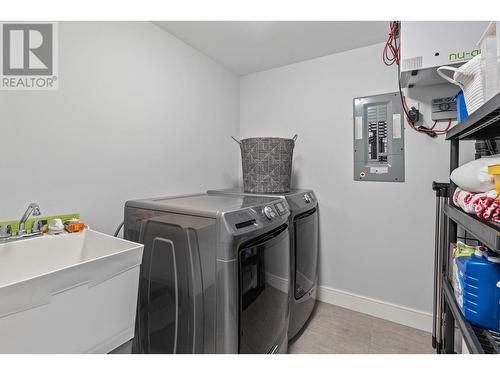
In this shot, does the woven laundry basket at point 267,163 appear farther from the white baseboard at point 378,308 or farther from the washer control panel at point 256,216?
the white baseboard at point 378,308

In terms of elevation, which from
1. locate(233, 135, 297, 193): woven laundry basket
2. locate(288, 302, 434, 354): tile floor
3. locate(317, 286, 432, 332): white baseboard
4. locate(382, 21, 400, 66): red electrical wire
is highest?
locate(382, 21, 400, 66): red electrical wire

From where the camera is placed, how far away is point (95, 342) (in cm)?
86

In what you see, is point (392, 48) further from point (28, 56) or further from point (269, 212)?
point (28, 56)

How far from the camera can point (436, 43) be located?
1.43 metres

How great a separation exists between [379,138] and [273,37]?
1205 millimetres

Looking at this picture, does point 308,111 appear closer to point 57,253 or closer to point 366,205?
point 366,205

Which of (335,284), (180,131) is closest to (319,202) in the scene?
(335,284)

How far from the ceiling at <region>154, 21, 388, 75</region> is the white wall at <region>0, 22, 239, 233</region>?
0.53 feet

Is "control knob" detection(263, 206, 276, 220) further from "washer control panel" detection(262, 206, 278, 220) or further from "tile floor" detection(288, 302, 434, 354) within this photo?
"tile floor" detection(288, 302, 434, 354)

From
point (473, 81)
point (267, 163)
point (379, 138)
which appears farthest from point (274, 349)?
point (379, 138)

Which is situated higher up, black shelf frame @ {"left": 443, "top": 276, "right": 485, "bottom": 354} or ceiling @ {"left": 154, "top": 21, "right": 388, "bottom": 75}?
ceiling @ {"left": 154, "top": 21, "right": 388, "bottom": 75}

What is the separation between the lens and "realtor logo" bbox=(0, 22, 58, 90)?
1206mm

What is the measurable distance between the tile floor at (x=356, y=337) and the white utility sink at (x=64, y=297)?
1282 mm

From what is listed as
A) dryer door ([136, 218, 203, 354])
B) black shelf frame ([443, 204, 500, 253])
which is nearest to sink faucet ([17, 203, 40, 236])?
dryer door ([136, 218, 203, 354])
